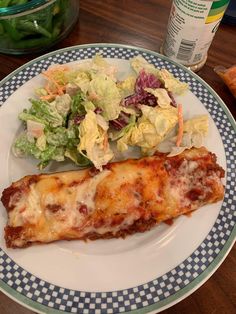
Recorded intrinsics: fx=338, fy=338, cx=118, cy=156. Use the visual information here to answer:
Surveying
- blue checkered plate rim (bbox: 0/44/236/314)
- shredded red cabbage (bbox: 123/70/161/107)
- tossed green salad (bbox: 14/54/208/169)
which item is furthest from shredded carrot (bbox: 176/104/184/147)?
blue checkered plate rim (bbox: 0/44/236/314)

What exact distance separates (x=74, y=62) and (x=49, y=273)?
35.1 inches

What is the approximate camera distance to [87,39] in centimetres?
169

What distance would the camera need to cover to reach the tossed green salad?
1.27 meters

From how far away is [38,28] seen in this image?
151 cm

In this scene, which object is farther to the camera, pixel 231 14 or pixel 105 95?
pixel 231 14

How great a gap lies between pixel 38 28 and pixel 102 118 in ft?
1.82

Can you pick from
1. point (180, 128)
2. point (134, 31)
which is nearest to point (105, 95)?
point (180, 128)

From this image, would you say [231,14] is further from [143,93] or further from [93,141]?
[93,141]

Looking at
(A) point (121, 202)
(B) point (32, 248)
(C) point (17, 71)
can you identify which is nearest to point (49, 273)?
(B) point (32, 248)

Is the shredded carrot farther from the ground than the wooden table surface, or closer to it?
closer to it

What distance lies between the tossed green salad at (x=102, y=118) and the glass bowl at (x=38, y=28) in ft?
0.83

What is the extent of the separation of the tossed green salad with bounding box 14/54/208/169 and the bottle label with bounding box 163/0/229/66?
0.54ft

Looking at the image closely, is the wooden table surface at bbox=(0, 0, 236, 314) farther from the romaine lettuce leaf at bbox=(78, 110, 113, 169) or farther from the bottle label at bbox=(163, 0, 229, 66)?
the romaine lettuce leaf at bbox=(78, 110, 113, 169)

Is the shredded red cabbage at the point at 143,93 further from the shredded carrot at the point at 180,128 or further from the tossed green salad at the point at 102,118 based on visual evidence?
the shredded carrot at the point at 180,128
